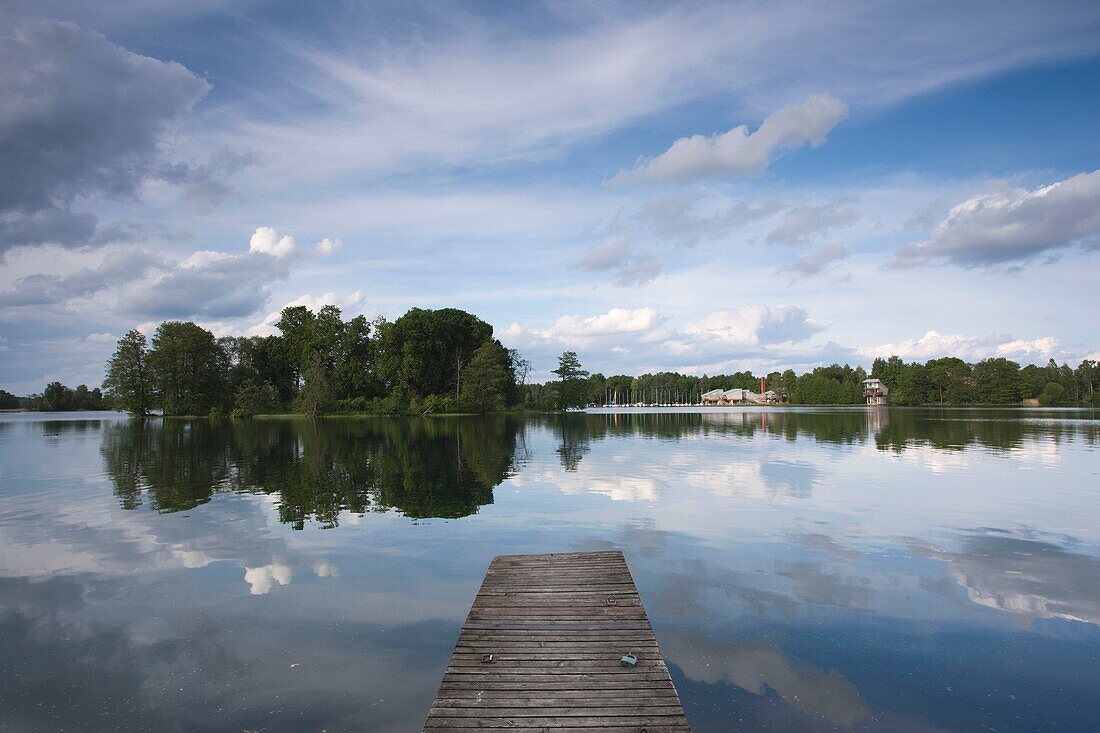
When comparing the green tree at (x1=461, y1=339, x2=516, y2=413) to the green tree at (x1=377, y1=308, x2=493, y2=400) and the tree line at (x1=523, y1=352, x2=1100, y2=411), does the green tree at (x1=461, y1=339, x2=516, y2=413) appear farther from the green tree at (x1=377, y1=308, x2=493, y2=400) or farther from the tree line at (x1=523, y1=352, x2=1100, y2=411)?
the tree line at (x1=523, y1=352, x2=1100, y2=411)

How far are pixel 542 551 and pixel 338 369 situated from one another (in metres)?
89.3

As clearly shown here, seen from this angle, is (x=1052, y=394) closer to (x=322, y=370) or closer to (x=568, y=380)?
(x=568, y=380)

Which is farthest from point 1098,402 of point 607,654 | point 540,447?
point 607,654

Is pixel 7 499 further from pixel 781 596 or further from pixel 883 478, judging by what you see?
pixel 883 478

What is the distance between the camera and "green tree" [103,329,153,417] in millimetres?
93125

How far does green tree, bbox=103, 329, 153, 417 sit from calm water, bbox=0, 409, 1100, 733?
81.1m

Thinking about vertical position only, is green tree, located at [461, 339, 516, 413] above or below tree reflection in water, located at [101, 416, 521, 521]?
above

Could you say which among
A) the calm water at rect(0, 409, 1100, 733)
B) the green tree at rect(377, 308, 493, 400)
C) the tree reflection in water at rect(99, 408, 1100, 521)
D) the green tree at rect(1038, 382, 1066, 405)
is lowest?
the calm water at rect(0, 409, 1100, 733)

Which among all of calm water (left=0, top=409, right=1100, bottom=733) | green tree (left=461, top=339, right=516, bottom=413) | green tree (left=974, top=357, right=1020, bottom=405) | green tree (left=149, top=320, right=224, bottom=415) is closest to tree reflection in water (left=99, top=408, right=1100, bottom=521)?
calm water (left=0, top=409, right=1100, bottom=733)

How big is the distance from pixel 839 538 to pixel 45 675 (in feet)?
49.4

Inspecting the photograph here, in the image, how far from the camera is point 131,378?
308 ft

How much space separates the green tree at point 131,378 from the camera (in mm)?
93125

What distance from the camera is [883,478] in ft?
80.4

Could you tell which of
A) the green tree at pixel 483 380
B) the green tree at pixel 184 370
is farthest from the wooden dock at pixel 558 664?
the green tree at pixel 184 370
